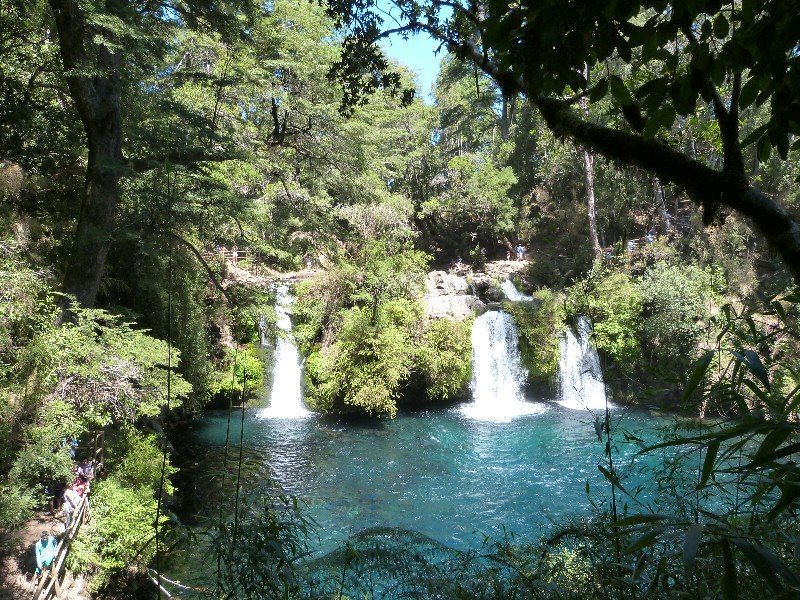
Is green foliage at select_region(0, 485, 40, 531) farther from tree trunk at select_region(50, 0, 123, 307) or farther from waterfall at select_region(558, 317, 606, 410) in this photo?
waterfall at select_region(558, 317, 606, 410)

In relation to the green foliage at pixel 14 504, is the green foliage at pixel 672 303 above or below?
above

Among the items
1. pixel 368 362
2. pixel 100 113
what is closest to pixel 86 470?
pixel 100 113

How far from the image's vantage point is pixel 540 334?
55.3 feet

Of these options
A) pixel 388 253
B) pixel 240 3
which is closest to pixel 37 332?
pixel 240 3

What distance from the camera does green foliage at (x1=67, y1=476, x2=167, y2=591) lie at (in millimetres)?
6295

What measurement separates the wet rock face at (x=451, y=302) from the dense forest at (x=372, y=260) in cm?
Answer: 37

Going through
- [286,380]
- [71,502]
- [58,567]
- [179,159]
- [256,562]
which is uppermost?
[179,159]

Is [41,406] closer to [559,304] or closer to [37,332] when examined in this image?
[37,332]

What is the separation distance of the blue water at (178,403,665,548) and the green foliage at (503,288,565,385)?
1.37m

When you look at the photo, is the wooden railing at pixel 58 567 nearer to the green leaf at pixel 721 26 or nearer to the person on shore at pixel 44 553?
the person on shore at pixel 44 553

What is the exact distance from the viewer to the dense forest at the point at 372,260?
5.11 feet

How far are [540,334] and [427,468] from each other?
7.13 metres

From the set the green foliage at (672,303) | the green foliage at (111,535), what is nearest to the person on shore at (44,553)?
the green foliage at (111,535)

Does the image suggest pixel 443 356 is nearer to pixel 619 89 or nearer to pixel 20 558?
pixel 20 558
